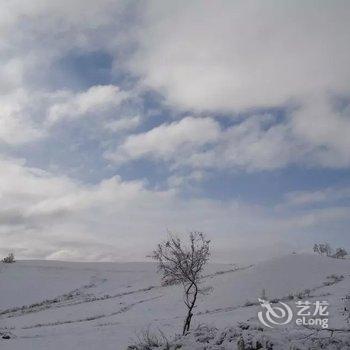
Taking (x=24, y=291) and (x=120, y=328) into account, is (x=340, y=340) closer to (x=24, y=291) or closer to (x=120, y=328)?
(x=120, y=328)

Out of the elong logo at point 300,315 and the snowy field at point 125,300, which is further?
the snowy field at point 125,300

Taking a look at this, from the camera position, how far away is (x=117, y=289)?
179ft

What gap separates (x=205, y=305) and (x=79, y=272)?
35288 millimetres

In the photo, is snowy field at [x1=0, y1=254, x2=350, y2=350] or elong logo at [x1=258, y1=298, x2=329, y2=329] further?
snowy field at [x1=0, y1=254, x2=350, y2=350]

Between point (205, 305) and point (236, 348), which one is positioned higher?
point (236, 348)

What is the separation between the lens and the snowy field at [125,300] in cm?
2267

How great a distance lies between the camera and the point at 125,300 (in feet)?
142

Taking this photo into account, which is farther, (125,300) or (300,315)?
(125,300)

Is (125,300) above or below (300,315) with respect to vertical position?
below

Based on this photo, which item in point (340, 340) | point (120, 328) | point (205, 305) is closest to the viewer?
point (340, 340)

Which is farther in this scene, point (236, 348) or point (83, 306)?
point (83, 306)

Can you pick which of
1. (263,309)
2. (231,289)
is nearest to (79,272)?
(231,289)

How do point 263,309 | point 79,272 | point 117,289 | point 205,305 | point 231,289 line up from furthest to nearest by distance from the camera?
1. point 79,272
2. point 117,289
3. point 231,289
4. point 205,305
5. point 263,309

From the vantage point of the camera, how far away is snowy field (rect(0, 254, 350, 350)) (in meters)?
22.7
